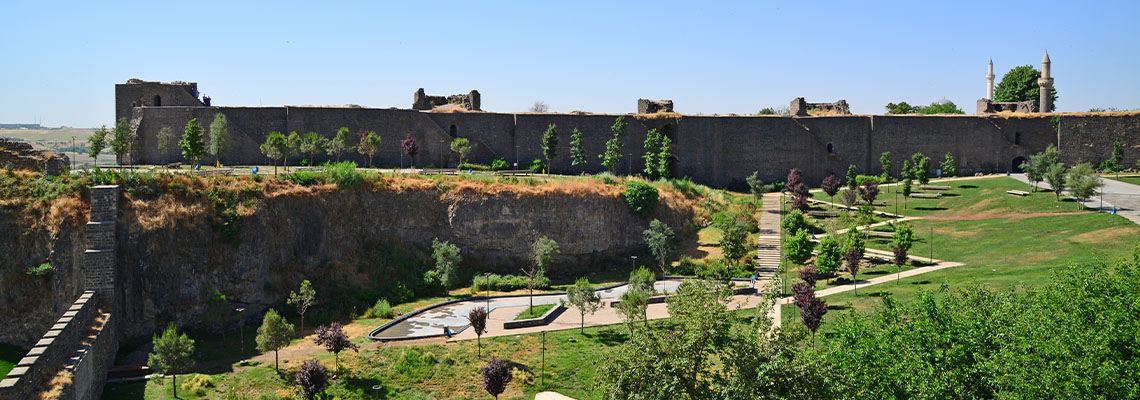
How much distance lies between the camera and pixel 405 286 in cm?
3206

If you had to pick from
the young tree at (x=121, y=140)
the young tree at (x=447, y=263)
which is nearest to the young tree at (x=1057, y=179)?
the young tree at (x=447, y=263)

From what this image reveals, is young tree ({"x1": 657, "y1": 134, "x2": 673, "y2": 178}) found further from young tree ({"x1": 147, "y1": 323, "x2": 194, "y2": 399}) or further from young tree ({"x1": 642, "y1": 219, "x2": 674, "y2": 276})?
young tree ({"x1": 147, "y1": 323, "x2": 194, "y2": 399})

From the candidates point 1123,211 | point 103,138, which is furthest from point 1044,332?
point 103,138

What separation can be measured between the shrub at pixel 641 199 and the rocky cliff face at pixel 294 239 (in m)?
0.37

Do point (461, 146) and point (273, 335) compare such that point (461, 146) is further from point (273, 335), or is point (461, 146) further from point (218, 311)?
point (273, 335)

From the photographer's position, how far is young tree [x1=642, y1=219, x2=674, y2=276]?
34656 millimetres

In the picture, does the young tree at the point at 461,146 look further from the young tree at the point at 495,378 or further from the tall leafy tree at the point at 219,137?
the young tree at the point at 495,378

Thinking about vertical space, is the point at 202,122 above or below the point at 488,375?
above

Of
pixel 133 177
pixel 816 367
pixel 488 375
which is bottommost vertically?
pixel 488 375

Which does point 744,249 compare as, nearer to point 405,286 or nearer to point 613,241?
point 613,241

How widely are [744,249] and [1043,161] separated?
20.4 metres

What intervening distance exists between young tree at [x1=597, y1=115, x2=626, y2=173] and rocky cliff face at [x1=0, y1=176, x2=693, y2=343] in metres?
4.65

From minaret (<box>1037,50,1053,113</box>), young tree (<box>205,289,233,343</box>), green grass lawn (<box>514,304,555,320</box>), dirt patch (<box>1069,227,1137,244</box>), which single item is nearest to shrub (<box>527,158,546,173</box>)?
green grass lawn (<box>514,304,555,320</box>)

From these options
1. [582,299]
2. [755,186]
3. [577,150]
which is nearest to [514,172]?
[577,150]
